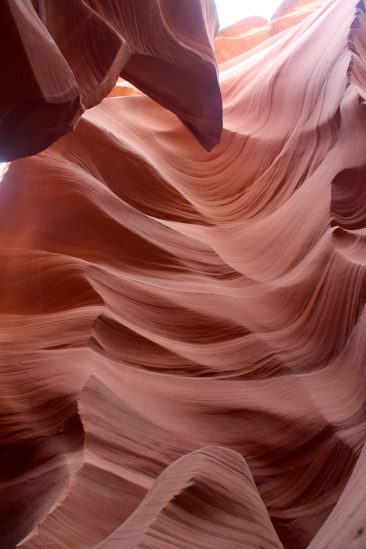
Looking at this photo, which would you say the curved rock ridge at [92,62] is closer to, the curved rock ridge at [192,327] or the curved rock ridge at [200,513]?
the curved rock ridge at [192,327]

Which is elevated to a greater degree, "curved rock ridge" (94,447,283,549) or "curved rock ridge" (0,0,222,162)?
"curved rock ridge" (0,0,222,162)

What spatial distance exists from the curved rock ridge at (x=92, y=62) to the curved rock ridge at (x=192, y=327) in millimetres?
553

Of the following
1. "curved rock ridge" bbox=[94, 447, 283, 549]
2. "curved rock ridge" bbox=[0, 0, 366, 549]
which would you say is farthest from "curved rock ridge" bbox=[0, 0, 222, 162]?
"curved rock ridge" bbox=[94, 447, 283, 549]

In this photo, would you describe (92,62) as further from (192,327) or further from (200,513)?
(200,513)

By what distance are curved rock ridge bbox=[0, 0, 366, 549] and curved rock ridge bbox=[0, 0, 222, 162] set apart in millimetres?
553

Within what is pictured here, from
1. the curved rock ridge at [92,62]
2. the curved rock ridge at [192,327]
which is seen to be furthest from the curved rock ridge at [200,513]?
the curved rock ridge at [92,62]

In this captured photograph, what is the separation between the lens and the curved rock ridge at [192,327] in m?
2.27

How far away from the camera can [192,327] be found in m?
3.41

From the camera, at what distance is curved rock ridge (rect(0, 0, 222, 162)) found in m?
2.05

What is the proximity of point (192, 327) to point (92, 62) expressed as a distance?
→ 1340 millimetres

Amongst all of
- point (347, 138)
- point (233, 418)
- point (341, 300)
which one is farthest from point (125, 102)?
point (233, 418)

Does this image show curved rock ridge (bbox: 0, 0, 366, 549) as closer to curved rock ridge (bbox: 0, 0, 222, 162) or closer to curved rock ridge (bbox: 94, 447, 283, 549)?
curved rock ridge (bbox: 94, 447, 283, 549)

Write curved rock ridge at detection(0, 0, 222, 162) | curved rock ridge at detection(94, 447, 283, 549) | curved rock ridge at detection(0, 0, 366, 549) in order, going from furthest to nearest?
curved rock ridge at detection(0, 0, 366, 549) < curved rock ridge at detection(0, 0, 222, 162) < curved rock ridge at detection(94, 447, 283, 549)

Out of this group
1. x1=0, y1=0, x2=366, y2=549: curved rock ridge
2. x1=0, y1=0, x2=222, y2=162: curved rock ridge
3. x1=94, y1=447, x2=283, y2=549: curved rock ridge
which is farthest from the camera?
x1=0, y1=0, x2=366, y2=549: curved rock ridge
